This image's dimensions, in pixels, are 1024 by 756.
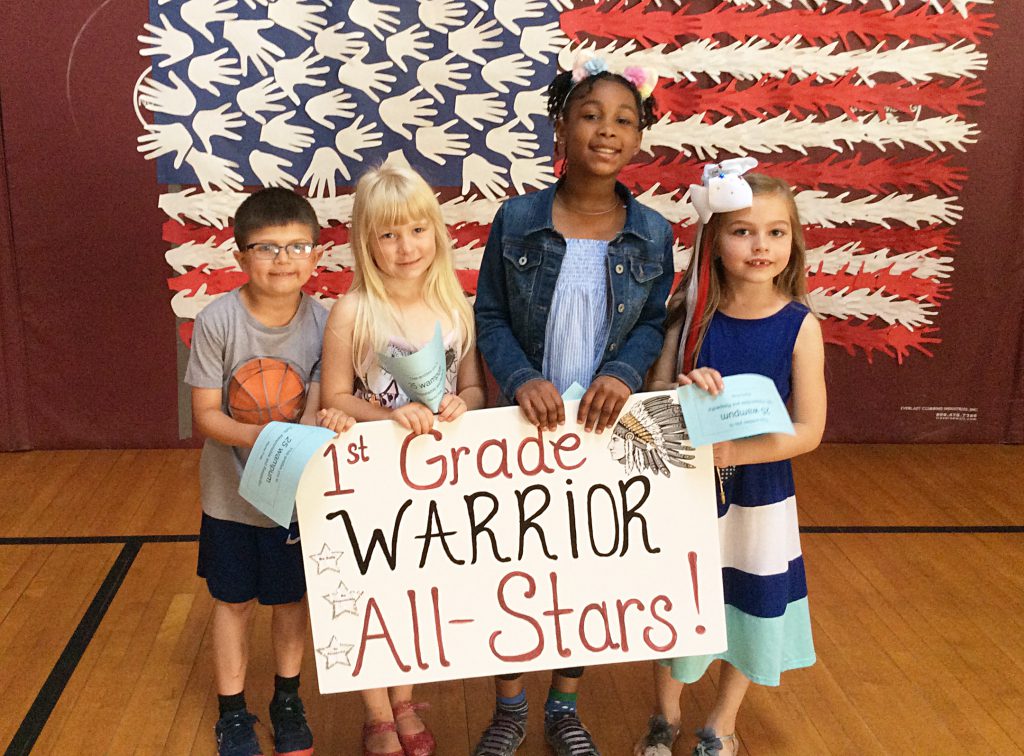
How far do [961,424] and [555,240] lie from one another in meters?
2.50

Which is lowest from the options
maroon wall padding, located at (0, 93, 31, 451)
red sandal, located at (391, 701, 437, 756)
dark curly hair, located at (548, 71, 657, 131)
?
red sandal, located at (391, 701, 437, 756)

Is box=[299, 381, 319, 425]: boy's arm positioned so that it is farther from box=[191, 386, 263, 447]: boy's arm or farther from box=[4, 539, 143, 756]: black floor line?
box=[4, 539, 143, 756]: black floor line

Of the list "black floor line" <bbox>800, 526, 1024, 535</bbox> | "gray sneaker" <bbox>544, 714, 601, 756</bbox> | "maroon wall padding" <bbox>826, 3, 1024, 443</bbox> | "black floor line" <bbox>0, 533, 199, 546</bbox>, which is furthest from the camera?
"maroon wall padding" <bbox>826, 3, 1024, 443</bbox>

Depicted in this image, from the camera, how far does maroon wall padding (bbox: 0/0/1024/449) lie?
3.09 metres

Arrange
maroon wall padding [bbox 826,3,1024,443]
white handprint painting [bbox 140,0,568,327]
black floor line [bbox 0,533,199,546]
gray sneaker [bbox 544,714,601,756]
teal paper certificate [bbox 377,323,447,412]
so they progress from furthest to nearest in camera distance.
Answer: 1. maroon wall padding [bbox 826,3,1024,443]
2. white handprint painting [bbox 140,0,568,327]
3. black floor line [bbox 0,533,199,546]
4. gray sneaker [bbox 544,714,601,756]
5. teal paper certificate [bbox 377,323,447,412]

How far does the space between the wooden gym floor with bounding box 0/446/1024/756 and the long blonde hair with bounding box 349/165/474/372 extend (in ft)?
2.75

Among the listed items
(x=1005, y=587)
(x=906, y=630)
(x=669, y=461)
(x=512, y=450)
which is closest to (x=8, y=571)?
(x=512, y=450)

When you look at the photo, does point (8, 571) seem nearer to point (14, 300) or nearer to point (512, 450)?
point (14, 300)

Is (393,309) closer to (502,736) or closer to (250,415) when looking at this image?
(250,415)

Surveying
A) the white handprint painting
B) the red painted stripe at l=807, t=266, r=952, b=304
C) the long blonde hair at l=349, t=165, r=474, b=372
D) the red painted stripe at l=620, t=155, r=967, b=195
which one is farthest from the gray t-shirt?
the red painted stripe at l=807, t=266, r=952, b=304

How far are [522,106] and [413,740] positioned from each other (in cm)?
209

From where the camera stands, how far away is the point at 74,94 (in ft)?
10.2

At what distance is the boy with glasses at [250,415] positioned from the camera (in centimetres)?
161

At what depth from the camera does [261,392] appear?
64.4 inches
